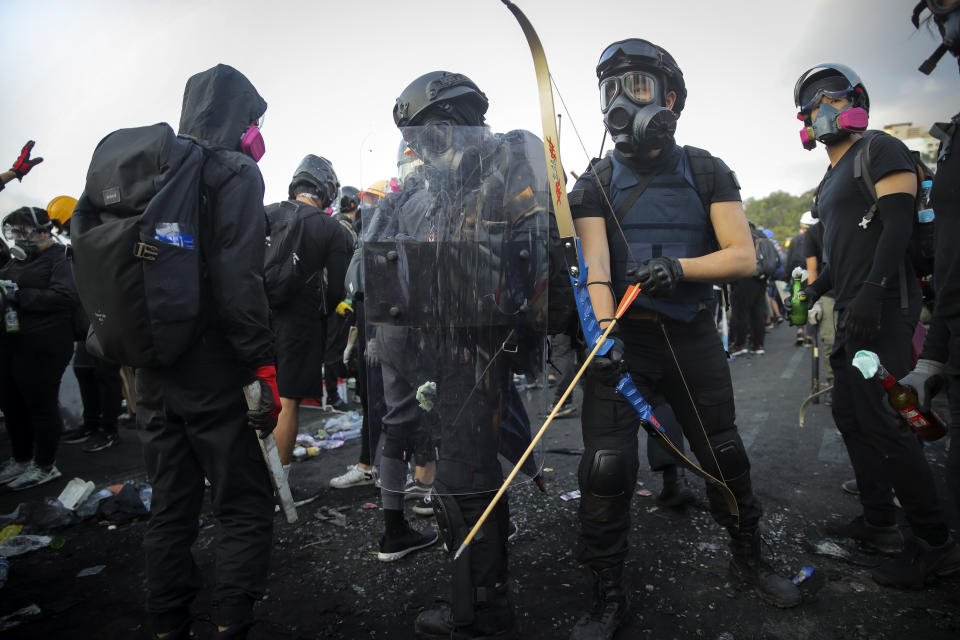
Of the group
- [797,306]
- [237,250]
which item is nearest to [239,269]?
[237,250]

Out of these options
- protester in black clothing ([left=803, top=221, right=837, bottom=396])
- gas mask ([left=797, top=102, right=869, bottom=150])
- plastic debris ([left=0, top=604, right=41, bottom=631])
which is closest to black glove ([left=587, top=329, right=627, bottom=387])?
gas mask ([left=797, top=102, right=869, bottom=150])

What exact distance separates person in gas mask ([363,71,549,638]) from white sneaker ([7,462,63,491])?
4132 mm

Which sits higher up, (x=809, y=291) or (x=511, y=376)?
(x=809, y=291)

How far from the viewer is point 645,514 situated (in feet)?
10.7

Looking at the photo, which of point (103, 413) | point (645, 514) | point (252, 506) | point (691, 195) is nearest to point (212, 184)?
point (252, 506)

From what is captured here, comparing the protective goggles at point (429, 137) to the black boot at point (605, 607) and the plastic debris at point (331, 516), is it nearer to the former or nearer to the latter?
the black boot at point (605, 607)

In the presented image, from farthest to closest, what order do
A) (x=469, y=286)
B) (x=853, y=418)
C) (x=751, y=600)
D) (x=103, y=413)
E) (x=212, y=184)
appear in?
1. (x=103, y=413)
2. (x=853, y=418)
3. (x=751, y=600)
4. (x=212, y=184)
5. (x=469, y=286)

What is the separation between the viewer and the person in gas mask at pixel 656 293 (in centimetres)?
219

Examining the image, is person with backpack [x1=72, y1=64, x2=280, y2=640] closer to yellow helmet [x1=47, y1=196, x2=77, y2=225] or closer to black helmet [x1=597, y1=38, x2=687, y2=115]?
black helmet [x1=597, y1=38, x2=687, y2=115]

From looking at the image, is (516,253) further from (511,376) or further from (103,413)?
(103,413)

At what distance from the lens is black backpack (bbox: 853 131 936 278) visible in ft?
8.32

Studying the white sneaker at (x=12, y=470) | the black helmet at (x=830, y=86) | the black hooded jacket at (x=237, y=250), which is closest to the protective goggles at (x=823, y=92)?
the black helmet at (x=830, y=86)

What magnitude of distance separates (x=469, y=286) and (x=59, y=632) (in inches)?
95.8

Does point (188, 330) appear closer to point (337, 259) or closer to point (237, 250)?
point (237, 250)
